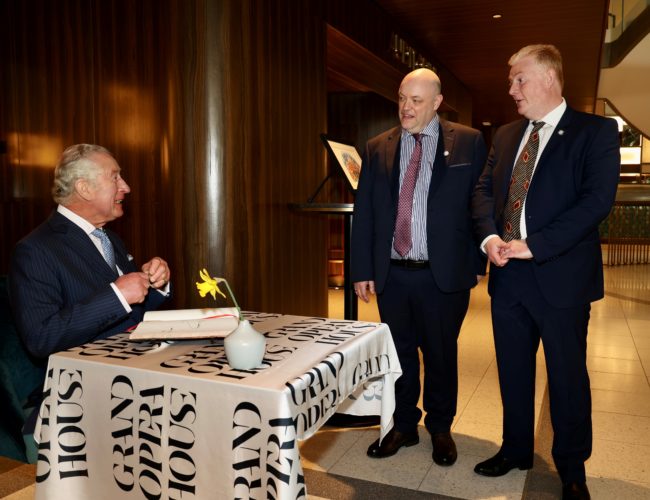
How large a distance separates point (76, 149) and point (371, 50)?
4174mm

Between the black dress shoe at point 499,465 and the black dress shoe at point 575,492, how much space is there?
0.87 ft

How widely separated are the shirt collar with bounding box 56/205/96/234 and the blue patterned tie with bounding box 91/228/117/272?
0.11 ft

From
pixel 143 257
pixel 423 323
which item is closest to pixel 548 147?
pixel 423 323

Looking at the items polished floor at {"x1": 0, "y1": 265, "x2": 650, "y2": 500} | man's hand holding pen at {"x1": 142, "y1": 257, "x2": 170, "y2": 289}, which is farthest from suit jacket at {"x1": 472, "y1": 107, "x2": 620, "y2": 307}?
man's hand holding pen at {"x1": 142, "y1": 257, "x2": 170, "y2": 289}

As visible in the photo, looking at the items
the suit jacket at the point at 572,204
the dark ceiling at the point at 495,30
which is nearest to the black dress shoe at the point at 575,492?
the suit jacket at the point at 572,204

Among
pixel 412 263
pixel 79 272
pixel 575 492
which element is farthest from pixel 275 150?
pixel 575 492

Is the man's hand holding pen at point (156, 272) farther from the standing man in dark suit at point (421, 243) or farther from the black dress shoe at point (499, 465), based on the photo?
the black dress shoe at point (499, 465)

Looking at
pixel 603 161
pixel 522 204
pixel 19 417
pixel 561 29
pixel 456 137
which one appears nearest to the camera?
pixel 19 417

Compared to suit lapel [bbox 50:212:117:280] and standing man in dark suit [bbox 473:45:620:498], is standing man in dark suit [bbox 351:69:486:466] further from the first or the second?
suit lapel [bbox 50:212:117:280]

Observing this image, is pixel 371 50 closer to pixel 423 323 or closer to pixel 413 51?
pixel 413 51

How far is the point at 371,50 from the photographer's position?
19.0ft

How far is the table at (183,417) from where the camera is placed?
4.33 feet

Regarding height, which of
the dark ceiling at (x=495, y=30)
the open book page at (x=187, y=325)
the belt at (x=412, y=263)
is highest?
the dark ceiling at (x=495, y=30)

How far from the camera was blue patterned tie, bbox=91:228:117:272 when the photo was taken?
7.21 ft
